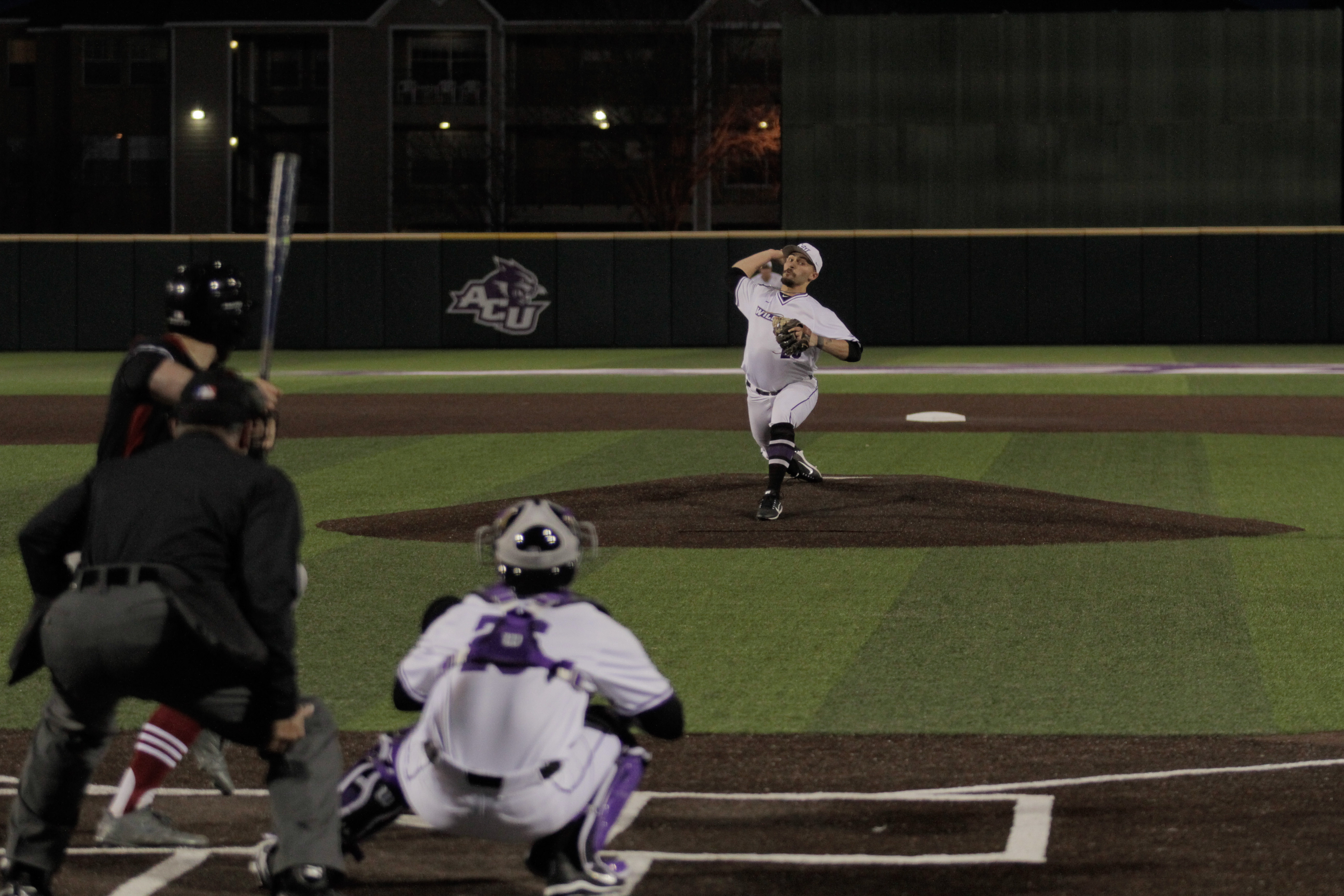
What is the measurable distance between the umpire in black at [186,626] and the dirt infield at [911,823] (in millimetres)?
445

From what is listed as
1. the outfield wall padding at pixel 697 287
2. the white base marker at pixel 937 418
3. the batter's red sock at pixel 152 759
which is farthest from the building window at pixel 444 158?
the batter's red sock at pixel 152 759

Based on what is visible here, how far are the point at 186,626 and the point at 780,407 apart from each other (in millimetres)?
8414

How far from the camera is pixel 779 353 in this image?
12.8m

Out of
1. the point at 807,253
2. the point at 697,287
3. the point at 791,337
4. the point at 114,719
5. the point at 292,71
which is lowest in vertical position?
the point at 114,719

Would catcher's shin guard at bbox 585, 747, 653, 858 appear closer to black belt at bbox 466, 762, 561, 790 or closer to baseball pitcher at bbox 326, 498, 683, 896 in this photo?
baseball pitcher at bbox 326, 498, 683, 896

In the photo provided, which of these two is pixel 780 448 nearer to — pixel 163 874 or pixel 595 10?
pixel 163 874

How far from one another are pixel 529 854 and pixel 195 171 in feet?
189

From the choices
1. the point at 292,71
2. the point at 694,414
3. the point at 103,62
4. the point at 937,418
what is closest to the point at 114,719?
the point at 937,418

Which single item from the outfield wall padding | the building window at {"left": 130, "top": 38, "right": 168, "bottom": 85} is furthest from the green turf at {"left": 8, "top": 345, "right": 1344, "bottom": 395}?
the building window at {"left": 130, "top": 38, "right": 168, "bottom": 85}

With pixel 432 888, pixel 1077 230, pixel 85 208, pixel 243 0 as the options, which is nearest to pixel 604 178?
pixel 243 0

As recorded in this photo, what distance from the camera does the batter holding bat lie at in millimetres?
12578

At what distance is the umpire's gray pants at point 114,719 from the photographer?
15.0ft

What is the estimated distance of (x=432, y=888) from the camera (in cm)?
514

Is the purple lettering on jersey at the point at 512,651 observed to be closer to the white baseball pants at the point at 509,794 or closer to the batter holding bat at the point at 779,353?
the white baseball pants at the point at 509,794
